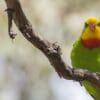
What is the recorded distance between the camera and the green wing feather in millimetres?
2355

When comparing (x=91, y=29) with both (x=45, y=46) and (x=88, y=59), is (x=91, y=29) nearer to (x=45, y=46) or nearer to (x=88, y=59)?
(x=88, y=59)

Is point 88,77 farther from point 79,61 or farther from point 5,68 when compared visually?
point 5,68

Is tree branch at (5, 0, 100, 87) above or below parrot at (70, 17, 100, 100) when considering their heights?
above

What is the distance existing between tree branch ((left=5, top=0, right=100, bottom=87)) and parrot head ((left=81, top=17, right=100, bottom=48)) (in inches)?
30.4

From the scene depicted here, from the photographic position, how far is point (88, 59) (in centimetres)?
239

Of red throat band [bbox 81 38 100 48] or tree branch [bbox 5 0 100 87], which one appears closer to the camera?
tree branch [bbox 5 0 100 87]

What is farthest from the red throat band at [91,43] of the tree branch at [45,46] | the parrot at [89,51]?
the tree branch at [45,46]

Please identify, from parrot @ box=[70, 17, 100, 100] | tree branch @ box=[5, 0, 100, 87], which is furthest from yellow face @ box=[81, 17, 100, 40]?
tree branch @ box=[5, 0, 100, 87]

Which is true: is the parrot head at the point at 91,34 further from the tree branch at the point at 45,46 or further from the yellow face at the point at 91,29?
the tree branch at the point at 45,46

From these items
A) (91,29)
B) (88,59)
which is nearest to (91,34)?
(91,29)

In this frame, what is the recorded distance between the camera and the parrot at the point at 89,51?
236cm

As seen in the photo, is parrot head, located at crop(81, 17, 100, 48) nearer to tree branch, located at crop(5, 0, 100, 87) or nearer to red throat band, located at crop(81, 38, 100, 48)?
red throat band, located at crop(81, 38, 100, 48)

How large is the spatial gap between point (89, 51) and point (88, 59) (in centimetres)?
5

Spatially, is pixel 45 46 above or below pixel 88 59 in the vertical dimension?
above
